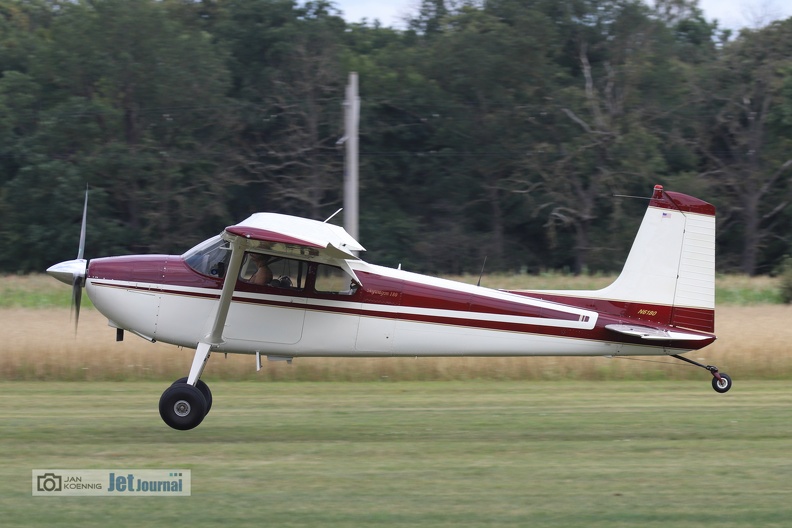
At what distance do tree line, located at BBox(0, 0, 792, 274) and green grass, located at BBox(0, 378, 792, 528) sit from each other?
22.5 meters

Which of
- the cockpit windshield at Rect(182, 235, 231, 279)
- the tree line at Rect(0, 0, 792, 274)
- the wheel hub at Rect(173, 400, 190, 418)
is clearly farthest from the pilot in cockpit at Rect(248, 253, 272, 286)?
the tree line at Rect(0, 0, 792, 274)

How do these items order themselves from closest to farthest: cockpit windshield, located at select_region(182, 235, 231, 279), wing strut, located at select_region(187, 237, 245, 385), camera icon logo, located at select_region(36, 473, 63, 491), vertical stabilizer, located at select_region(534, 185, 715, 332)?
camera icon logo, located at select_region(36, 473, 63, 491)
wing strut, located at select_region(187, 237, 245, 385)
cockpit windshield, located at select_region(182, 235, 231, 279)
vertical stabilizer, located at select_region(534, 185, 715, 332)

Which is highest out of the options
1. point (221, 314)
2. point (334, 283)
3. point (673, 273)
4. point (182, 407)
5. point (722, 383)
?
point (673, 273)

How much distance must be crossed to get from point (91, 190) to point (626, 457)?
28.5 metres

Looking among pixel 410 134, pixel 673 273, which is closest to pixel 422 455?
pixel 673 273

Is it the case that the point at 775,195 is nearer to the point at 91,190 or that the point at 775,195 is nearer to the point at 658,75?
the point at 658,75

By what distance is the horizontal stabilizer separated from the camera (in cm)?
1063

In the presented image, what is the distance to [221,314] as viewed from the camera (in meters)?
10.3

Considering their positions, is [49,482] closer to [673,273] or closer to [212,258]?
[212,258]

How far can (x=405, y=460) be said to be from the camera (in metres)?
9.05

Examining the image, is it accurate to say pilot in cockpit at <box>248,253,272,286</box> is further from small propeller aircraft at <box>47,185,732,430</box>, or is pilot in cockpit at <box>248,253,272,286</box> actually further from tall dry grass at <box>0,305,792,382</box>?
tall dry grass at <box>0,305,792,382</box>

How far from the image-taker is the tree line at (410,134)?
36.2m

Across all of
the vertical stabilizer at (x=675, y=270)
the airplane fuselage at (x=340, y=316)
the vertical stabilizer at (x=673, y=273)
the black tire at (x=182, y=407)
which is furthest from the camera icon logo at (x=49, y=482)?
the vertical stabilizer at (x=675, y=270)

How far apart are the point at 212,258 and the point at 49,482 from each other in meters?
3.30
